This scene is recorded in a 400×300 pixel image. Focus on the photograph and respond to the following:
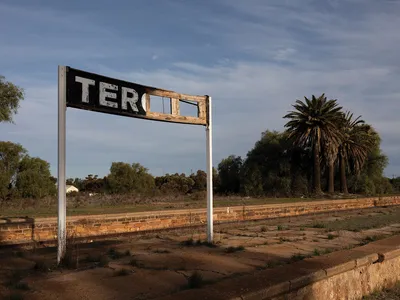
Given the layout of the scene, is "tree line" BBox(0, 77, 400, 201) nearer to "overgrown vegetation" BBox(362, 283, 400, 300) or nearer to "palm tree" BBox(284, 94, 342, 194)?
"palm tree" BBox(284, 94, 342, 194)

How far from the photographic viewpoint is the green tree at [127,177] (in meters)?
50.2

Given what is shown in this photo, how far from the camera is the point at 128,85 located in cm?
775

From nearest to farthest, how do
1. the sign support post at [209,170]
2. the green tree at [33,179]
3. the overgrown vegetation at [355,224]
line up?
1. the sign support post at [209,170]
2. the overgrown vegetation at [355,224]
3. the green tree at [33,179]

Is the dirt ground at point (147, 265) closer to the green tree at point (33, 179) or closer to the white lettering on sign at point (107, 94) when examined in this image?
the white lettering on sign at point (107, 94)

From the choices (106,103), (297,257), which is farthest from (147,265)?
(106,103)

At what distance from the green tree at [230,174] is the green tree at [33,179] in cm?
1820

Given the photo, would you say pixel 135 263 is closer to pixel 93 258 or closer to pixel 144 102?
pixel 93 258

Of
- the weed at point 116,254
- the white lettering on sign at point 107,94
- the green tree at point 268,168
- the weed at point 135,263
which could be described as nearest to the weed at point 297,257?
the weed at point 135,263

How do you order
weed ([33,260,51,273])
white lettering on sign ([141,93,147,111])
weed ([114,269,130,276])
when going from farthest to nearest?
white lettering on sign ([141,93,147,111])
weed ([33,260,51,273])
weed ([114,269,130,276])

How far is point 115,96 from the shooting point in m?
7.43

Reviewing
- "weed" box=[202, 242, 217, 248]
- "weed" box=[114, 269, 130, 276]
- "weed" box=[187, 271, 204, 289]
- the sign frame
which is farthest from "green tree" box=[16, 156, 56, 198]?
"weed" box=[187, 271, 204, 289]

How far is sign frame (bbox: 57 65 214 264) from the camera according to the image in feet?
21.2

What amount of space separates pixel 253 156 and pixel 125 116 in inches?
1541

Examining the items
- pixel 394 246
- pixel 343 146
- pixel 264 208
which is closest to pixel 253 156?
pixel 343 146
